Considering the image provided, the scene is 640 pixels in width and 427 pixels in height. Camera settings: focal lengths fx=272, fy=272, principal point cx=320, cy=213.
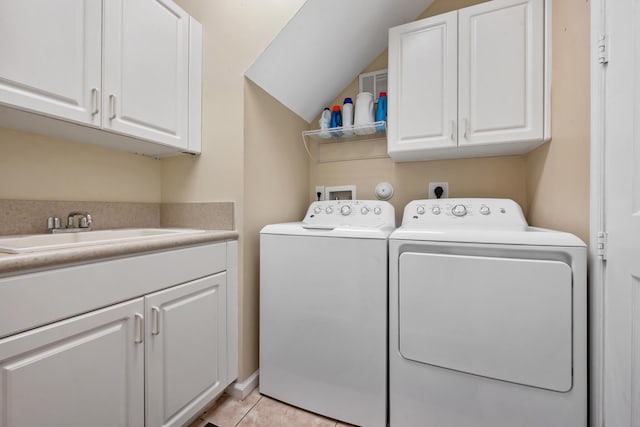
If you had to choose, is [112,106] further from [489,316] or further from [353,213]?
[489,316]

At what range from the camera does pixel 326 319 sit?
1.35m

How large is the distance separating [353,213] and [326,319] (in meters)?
0.65

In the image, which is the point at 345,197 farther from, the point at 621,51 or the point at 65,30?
the point at 65,30

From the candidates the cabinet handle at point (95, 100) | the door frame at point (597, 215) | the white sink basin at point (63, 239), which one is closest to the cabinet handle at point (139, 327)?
the white sink basin at point (63, 239)

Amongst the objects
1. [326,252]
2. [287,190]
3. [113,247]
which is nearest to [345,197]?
[287,190]

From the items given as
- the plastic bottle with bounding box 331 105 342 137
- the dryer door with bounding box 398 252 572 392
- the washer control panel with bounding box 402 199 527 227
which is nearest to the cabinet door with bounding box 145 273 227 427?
the dryer door with bounding box 398 252 572 392

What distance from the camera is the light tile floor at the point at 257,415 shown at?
4.40 ft

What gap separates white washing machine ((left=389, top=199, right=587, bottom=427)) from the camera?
0.99m

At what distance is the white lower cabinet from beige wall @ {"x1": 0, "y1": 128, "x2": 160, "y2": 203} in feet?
2.39

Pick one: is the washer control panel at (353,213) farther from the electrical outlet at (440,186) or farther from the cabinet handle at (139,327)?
the cabinet handle at (139,327)

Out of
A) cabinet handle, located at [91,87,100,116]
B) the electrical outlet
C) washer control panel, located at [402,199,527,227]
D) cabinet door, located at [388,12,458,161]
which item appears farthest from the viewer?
the electrical outlet

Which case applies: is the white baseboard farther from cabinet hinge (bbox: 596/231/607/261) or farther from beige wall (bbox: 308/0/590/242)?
cabinet hinge (bbox: 596/231/607/261)

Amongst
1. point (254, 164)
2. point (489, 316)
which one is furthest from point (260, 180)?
point (489, 316)

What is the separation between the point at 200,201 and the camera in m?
1.64
